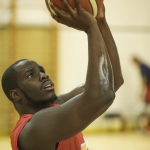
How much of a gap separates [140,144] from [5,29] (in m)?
3.44

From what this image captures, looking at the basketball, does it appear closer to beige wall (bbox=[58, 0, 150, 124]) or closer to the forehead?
the forehead

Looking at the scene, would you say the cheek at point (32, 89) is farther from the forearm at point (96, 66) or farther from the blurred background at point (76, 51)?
the blurred background at point (76, 51)

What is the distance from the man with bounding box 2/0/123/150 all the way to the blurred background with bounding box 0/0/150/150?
15.4ft

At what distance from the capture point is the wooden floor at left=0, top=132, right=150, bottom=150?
252 inches

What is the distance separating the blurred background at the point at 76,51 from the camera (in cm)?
749

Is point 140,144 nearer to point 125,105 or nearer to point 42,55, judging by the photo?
point 125,105

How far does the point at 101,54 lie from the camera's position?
169 cm

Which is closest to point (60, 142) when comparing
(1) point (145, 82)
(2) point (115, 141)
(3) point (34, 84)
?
(3) point (34, 84)

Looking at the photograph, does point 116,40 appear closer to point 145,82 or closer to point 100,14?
point 145,82

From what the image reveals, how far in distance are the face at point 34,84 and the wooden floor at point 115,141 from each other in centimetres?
433

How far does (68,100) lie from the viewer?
189 centimetres

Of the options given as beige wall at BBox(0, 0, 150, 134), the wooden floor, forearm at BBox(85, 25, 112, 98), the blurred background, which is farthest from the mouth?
beige wall at BBox(0, 0, 150, 134)

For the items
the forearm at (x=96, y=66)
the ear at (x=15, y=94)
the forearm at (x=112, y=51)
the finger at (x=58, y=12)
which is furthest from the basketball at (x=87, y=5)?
A: the ear at (x=15, y=94)

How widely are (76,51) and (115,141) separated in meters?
2.10
